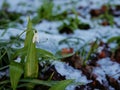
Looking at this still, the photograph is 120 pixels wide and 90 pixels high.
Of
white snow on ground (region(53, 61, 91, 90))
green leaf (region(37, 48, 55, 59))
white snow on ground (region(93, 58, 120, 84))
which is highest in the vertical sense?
green leaf (region(37, 48, 55, 59))

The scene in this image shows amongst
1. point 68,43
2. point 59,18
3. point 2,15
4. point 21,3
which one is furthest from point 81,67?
point 21,3

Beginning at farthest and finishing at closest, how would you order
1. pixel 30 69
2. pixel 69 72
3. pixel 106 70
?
pixel 106 70 < pixel 69 72 < pixel 30 69

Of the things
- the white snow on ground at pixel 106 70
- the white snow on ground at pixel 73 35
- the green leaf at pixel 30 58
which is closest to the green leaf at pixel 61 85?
the green leaf at pixel 30 58

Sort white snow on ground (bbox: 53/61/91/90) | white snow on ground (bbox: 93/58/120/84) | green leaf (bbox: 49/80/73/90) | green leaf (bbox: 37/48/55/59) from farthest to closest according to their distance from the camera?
white snow on ground (bbox: 93/58/120/84)
white snow on ground (bbox: 53/61/91/90)
green leaf (bbox: 37/48/55/59)
green leaf (bbox: 49/80/73/90)

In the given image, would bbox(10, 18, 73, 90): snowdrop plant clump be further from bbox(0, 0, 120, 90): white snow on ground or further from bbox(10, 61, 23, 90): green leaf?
bbox(0, 0, 120, 90): white snow on ground

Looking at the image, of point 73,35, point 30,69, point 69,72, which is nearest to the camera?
point 30,69

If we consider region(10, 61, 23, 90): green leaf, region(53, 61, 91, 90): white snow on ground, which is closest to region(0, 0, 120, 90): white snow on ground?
region(53, 61, 91, 90): white snow on ground

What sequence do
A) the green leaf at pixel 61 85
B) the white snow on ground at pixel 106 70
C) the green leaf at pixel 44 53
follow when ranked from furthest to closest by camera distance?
the white snow on ground at pixel 106 70 → the green leaf at pixel 44 53 → the green leaf at pixel 61 85

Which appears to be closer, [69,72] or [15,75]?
[15,75]

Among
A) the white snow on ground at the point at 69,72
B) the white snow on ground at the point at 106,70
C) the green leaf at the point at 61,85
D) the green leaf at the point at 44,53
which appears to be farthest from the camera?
the white snow on ground at the point at 106,70

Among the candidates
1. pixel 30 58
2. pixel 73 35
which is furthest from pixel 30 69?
pixel 73 35

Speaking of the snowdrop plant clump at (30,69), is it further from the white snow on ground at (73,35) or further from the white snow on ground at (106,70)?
the white snow on ground at (106,70)

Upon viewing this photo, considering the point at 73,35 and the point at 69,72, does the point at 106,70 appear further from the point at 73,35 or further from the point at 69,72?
the point at 73,35
